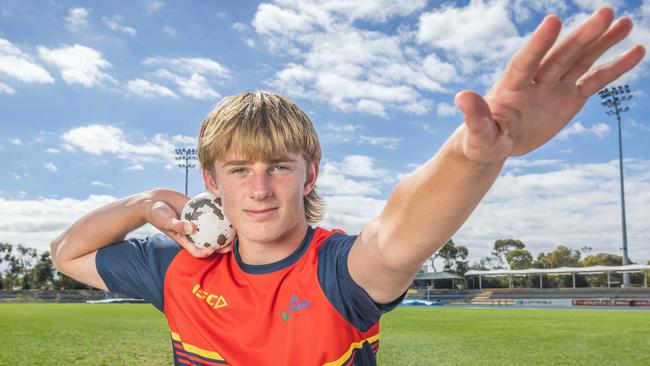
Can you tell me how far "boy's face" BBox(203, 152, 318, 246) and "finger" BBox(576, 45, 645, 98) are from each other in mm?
1398

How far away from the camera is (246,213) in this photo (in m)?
2.72

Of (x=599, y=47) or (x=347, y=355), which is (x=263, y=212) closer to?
(x=347, y=355)

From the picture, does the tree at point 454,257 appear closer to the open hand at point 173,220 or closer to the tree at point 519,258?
the tree at point 519,258

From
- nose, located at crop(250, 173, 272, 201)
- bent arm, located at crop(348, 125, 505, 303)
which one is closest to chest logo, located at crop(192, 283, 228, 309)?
nose, located at crop(250, 173, 272, 201)

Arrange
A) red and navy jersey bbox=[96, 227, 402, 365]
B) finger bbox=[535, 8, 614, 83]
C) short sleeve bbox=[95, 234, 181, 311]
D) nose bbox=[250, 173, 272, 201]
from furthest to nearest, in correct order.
A: short sleeve bbox=[95, 234, 181, 311] < nose bbox=[250, 173, 272, 201] < red and navy jersey bbox=[96, 227, 402, 365] < finger bbox=[535, 8, 614, 83]

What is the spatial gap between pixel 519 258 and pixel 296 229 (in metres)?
97.4

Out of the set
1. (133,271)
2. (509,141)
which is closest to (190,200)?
(133,271)

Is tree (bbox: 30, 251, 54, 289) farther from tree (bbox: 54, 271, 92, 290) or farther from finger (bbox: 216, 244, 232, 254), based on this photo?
finger (bbox: 216, 244, 232, 254)

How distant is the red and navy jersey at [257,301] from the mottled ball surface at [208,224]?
8 centimetres

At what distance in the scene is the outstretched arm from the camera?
4.97 ft

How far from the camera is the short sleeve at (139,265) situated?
3279mm

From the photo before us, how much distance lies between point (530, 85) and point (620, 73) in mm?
273

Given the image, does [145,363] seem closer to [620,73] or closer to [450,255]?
[620,73]

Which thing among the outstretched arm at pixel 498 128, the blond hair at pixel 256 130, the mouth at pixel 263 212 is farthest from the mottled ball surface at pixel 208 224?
the outstretched arm at pixel 498 128
